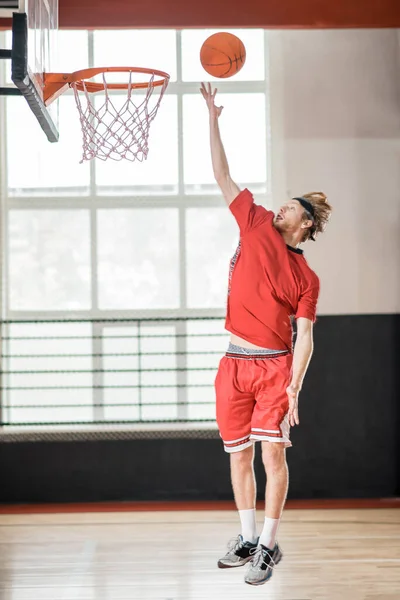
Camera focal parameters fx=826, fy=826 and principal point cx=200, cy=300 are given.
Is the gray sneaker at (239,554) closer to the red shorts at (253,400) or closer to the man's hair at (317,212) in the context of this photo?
the red shorts at (253,400)

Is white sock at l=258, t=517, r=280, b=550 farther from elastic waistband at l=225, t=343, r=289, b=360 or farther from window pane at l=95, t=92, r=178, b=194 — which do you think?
window pane at l=95, t=92, r=178, b=194

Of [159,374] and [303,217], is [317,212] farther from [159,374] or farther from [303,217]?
[159,374]

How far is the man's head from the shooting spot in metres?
3.68

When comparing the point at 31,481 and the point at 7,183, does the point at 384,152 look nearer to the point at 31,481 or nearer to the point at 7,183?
the point at 7,183

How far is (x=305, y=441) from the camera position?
555cm

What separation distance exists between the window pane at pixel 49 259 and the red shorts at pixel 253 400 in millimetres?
2274

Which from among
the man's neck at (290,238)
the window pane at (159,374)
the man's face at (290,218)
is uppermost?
the man's face at (290,218)

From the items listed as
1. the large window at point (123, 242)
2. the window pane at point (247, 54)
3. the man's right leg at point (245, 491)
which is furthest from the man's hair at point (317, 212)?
the window pane at point (247, 54)

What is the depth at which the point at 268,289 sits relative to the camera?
3.62 m

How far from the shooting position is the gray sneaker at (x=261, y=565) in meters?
3.41

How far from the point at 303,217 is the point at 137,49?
259cm

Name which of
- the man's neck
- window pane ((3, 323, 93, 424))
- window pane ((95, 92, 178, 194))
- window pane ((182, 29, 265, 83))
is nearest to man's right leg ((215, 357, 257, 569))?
the man's neck

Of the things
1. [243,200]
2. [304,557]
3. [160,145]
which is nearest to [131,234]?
[160,145]

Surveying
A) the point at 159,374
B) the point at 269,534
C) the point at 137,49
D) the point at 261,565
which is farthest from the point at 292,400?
the point at 137,49
